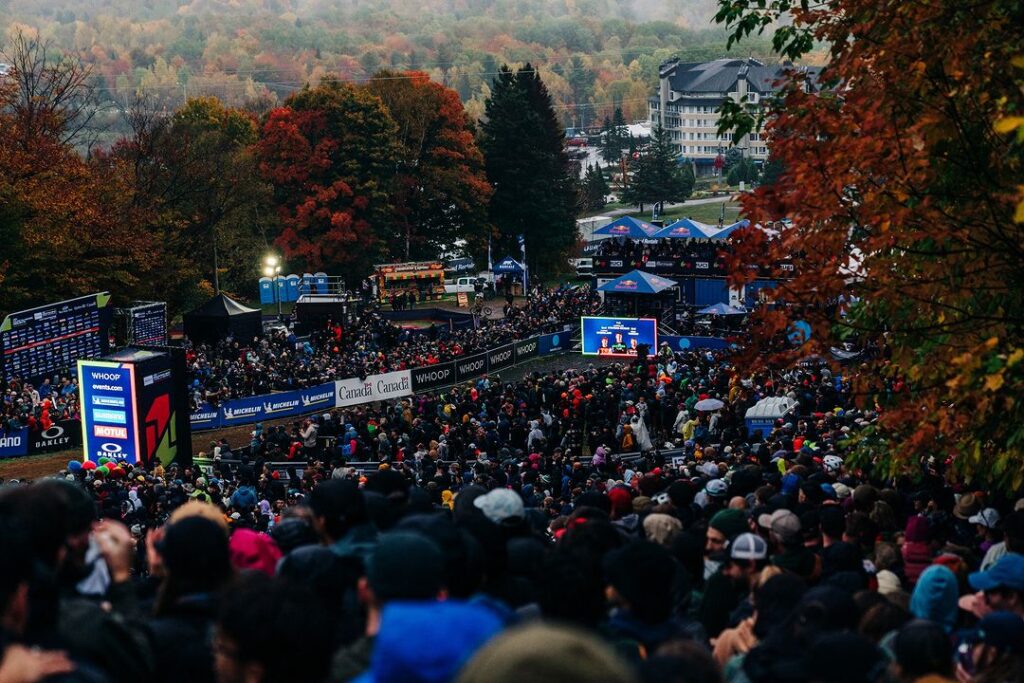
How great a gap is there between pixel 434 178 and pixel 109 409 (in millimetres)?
42428

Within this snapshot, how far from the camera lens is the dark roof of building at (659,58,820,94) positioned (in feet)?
585

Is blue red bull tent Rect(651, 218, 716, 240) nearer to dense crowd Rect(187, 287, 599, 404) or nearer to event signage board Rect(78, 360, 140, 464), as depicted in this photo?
dense crowd Rect(187, 287, 599, 404)

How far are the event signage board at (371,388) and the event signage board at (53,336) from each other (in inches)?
279

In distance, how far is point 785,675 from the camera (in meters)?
6.22

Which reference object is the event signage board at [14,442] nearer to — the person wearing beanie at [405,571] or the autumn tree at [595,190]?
the person wearing beanie at [405,571]

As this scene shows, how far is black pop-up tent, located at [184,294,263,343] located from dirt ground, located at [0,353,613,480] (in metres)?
8.66

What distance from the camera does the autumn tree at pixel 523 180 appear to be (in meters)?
71.7

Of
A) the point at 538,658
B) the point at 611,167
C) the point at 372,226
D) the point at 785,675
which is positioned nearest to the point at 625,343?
the point at 372,226

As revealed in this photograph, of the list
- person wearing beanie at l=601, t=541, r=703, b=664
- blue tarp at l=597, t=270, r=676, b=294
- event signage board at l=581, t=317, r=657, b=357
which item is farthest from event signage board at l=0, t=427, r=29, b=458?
person wearing beanie at l=601, t=541, r=703, b=664

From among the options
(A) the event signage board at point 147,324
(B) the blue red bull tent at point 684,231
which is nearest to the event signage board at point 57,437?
(A) the event signage board at point 147,324

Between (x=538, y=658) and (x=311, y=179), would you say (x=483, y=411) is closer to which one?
(x=538, y=658)

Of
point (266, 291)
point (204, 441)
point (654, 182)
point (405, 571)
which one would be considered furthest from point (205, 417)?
point (654, 182)

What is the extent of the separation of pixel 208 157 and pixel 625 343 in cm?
3069

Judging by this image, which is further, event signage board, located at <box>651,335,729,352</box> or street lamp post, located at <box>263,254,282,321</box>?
street lamp post, located at <box>263,254,282,321</box>
